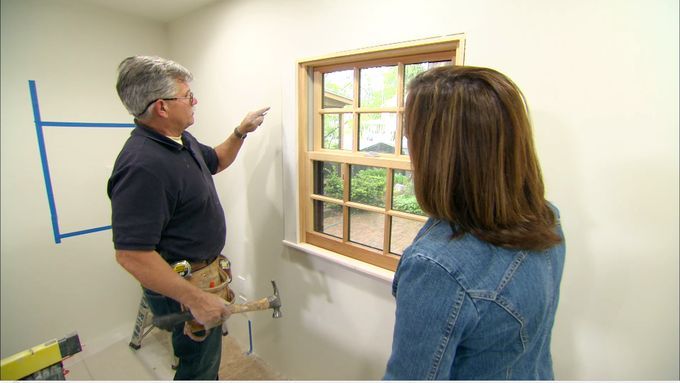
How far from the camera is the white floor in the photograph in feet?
6.00

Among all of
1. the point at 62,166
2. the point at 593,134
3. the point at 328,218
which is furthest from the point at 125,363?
the point at 593,134

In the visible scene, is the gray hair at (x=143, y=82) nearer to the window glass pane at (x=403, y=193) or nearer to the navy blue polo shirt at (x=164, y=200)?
the navy blue polo shirt at (x=164, y=200)

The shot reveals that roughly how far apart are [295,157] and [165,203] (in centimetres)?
64

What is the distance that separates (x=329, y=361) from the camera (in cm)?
155

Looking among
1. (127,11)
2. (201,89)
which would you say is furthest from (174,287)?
(127,11)

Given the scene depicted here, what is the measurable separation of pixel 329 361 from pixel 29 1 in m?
2.49

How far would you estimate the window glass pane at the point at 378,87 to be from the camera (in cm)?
119

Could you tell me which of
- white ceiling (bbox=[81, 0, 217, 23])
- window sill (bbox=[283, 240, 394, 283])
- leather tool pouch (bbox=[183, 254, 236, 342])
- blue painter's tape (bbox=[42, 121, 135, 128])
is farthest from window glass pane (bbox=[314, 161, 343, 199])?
blue painter's tape (bbox=[42, 121, 135, 128])

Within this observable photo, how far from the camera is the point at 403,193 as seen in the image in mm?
1260

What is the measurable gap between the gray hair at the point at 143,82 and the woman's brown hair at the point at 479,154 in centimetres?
100

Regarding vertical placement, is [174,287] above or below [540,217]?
below

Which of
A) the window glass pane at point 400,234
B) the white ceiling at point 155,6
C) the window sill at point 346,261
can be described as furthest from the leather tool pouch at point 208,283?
the white ceiling at point 155,6

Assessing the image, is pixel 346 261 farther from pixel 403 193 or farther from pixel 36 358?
pixel 36 358

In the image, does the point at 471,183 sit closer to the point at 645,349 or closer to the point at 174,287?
the point at 645,349
